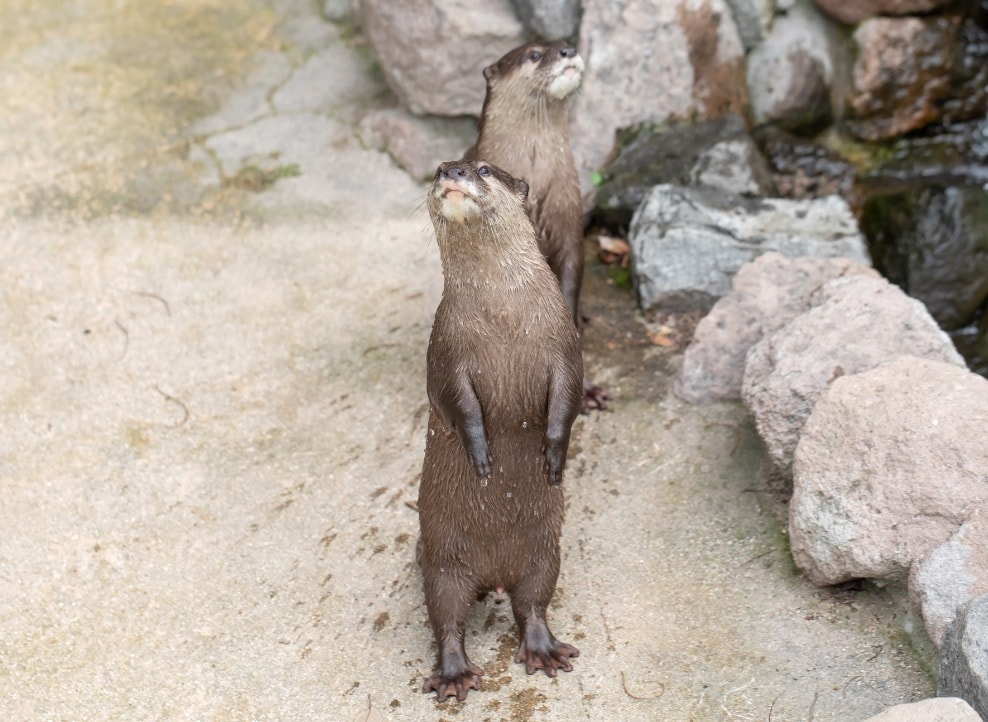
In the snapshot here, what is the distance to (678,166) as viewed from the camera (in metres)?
5.18

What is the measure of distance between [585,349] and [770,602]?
1.44 metres

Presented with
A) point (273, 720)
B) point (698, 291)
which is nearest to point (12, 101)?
point (698, 291)

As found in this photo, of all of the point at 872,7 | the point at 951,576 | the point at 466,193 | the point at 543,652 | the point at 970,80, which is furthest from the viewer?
the point at 970,80

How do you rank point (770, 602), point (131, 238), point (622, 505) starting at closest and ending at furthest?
point (770, 602)
point (622, 505)
point (131, 238)

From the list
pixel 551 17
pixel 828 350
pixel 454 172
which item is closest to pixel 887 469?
pixel 828 350

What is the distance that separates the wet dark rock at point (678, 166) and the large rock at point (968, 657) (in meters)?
2.62

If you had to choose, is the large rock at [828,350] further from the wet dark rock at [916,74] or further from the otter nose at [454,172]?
the wet dark rock at [916,74]

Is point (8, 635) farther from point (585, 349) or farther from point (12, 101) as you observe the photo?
point (12, 101)

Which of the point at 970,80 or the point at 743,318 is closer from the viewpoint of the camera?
the point at 743,318

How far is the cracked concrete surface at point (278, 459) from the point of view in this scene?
3287 millimetres

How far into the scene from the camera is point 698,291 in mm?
4648

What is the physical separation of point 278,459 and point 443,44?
2.12m

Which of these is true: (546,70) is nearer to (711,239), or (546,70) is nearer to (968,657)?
(711,239)

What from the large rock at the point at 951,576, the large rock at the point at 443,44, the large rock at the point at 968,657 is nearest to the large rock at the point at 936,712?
the large rock at the point at 968,657
